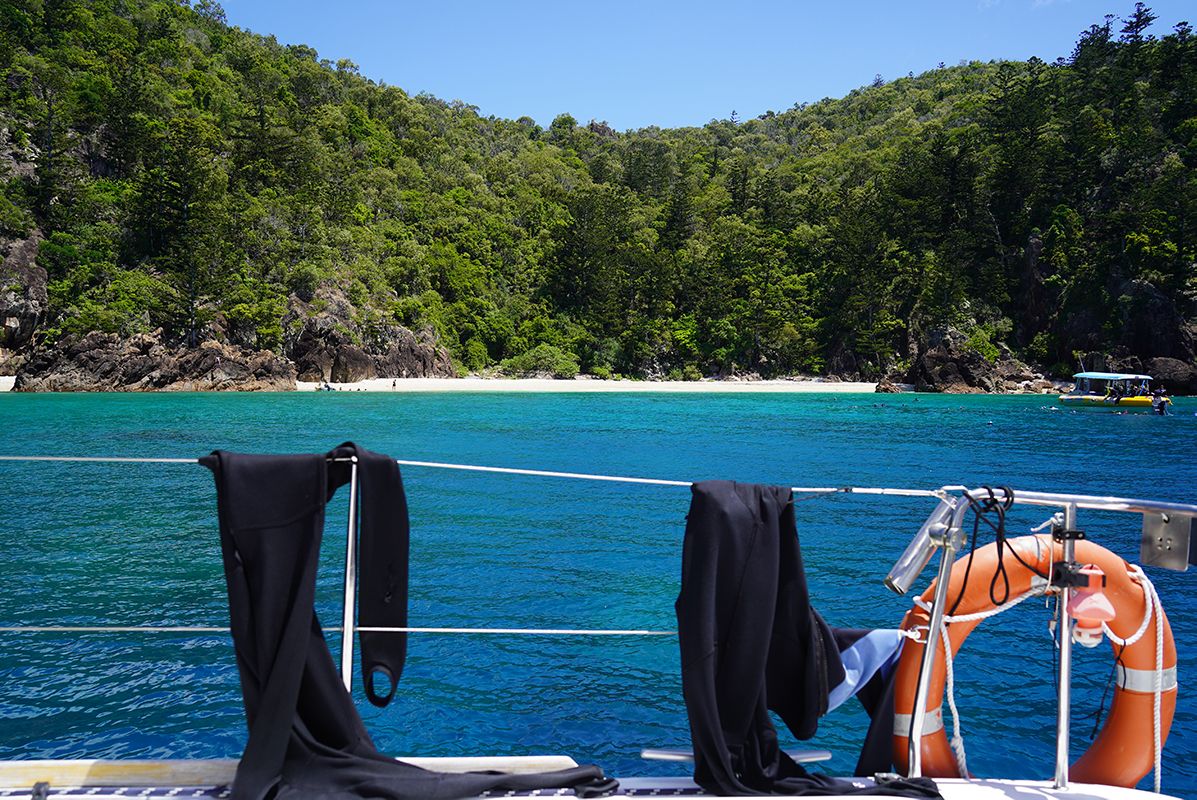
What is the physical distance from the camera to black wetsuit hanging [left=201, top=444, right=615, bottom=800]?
224 cm

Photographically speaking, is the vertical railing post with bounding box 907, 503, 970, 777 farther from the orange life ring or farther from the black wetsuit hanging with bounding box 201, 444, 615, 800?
the black wetsuit hanging with bounding box 201, 444, 615, 800

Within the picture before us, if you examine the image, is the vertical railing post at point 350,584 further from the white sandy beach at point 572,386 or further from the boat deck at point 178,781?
the white sandy beach at point 572,386

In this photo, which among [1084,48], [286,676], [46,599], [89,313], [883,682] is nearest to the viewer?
[286,676]

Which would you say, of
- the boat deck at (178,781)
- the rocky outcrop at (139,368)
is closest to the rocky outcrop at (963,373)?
the rocky outcrop at (139,368)

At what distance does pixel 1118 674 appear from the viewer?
9.14ft

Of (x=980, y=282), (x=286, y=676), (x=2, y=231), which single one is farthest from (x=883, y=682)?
(x=980, y=282)

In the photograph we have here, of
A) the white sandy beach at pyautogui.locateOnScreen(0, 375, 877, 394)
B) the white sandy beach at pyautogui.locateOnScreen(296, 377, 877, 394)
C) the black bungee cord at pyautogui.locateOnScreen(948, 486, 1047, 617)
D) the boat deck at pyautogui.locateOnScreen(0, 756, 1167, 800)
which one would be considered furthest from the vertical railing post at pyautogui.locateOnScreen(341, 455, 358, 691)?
the white sandy beach at pyautogui.locateOnScreen(296, 377, 877, 394)

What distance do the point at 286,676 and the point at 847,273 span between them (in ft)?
227

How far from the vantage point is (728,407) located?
41.2 metres

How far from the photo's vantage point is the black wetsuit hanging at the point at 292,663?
224cm

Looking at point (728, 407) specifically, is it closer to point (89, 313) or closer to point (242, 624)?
point (89, 313)

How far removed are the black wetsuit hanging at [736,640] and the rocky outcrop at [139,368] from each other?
49349 millimetres

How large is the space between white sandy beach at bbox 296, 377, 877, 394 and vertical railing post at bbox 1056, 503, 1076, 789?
50.1 meters

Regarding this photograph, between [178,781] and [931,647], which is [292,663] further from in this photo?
[931,647]
